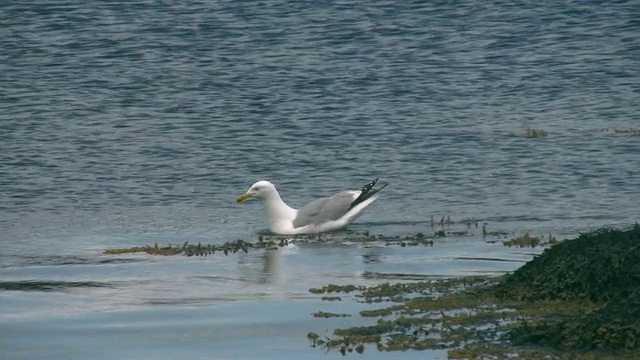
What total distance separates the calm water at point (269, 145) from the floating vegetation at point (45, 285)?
204 mm

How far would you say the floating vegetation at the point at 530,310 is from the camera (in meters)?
11.4

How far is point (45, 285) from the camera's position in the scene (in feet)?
50.3

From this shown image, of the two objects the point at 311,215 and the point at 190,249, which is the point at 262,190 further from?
the point at 190,249

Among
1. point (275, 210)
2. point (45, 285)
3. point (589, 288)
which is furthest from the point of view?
point (275, 210)

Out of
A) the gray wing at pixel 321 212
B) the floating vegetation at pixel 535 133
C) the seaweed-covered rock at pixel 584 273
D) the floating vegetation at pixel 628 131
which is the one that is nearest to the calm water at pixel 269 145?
the floating vegetation at pixel 535 133

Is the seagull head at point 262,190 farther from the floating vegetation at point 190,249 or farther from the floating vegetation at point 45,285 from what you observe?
the floating vegetation at point 45,285

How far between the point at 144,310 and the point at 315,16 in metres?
25.1

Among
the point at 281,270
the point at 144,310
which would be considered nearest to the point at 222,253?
the point at 281,270

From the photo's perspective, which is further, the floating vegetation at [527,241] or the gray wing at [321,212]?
the gray wing at [321,212]

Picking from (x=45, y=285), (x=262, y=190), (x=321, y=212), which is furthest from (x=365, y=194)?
(x=45, y=285)

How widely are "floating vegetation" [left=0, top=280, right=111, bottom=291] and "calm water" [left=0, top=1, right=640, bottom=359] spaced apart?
0.20 meters

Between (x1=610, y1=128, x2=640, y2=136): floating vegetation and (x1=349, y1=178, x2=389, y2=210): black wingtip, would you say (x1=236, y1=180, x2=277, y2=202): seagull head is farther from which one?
(x1=610, y1=128, x2=640, y2=136): floating vegetation

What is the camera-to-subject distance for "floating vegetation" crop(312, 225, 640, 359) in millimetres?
11430

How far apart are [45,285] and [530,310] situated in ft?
15.6
